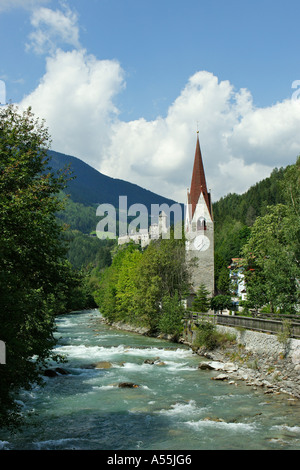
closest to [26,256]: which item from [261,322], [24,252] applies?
[24,252]

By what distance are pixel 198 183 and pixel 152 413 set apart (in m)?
50.0

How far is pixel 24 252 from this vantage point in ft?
38.7

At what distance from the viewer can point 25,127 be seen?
13.2 meters

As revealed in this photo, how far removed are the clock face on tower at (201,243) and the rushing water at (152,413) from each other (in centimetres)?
3465

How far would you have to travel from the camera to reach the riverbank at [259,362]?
19297 mm

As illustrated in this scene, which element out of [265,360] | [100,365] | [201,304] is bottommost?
[100,365]

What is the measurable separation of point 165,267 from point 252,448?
114ft

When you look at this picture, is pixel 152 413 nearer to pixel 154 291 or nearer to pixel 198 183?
pixel 154 291

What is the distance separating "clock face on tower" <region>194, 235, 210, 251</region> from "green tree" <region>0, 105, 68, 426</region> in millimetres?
45528

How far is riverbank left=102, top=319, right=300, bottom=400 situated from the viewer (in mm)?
19297

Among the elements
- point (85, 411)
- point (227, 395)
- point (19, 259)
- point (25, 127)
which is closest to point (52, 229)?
point (19, 259)

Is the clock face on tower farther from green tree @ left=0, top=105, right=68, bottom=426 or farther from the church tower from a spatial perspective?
green tree @ left=0, top=105, right=68, bottom=426
